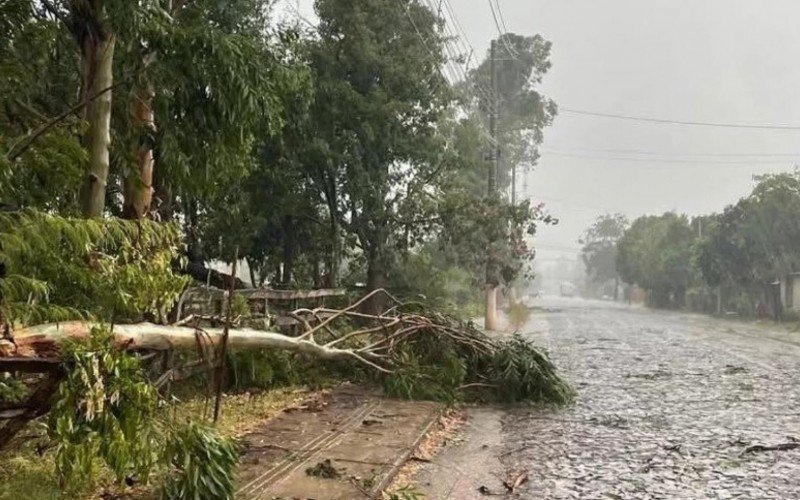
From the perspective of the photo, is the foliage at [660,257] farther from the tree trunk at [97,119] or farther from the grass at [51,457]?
the tree trunk at [97,119]

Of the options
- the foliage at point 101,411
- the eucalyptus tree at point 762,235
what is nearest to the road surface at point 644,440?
the foliage at point 101,411

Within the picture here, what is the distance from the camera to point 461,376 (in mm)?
11281

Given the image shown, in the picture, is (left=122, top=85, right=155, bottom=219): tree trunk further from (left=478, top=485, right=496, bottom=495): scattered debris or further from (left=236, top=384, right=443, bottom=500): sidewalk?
(left=478, top=485, right=496, bottom=495): scattered debris

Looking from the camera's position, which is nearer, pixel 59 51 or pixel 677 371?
pixel 59 51

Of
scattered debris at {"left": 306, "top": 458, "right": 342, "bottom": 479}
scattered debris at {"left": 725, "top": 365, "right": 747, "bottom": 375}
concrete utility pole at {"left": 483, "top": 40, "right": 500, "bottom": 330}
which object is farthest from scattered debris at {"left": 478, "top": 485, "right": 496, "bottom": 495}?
concrete utility pole at {"left": 483, "top": 40, "right": 500, "bottom": 330}

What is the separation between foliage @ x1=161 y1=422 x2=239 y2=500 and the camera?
5.03 m

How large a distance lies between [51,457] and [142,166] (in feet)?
11.3

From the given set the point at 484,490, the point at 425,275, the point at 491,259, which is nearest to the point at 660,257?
the point at 491,259

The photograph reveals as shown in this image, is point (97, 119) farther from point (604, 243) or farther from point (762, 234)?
point (604, 243)

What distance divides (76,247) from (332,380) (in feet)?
25.3

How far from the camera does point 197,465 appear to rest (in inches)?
199

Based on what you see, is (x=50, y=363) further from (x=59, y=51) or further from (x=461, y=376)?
(x=461, y=376)

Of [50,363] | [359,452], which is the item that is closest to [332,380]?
[359,452]

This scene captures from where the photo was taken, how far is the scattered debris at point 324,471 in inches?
255
